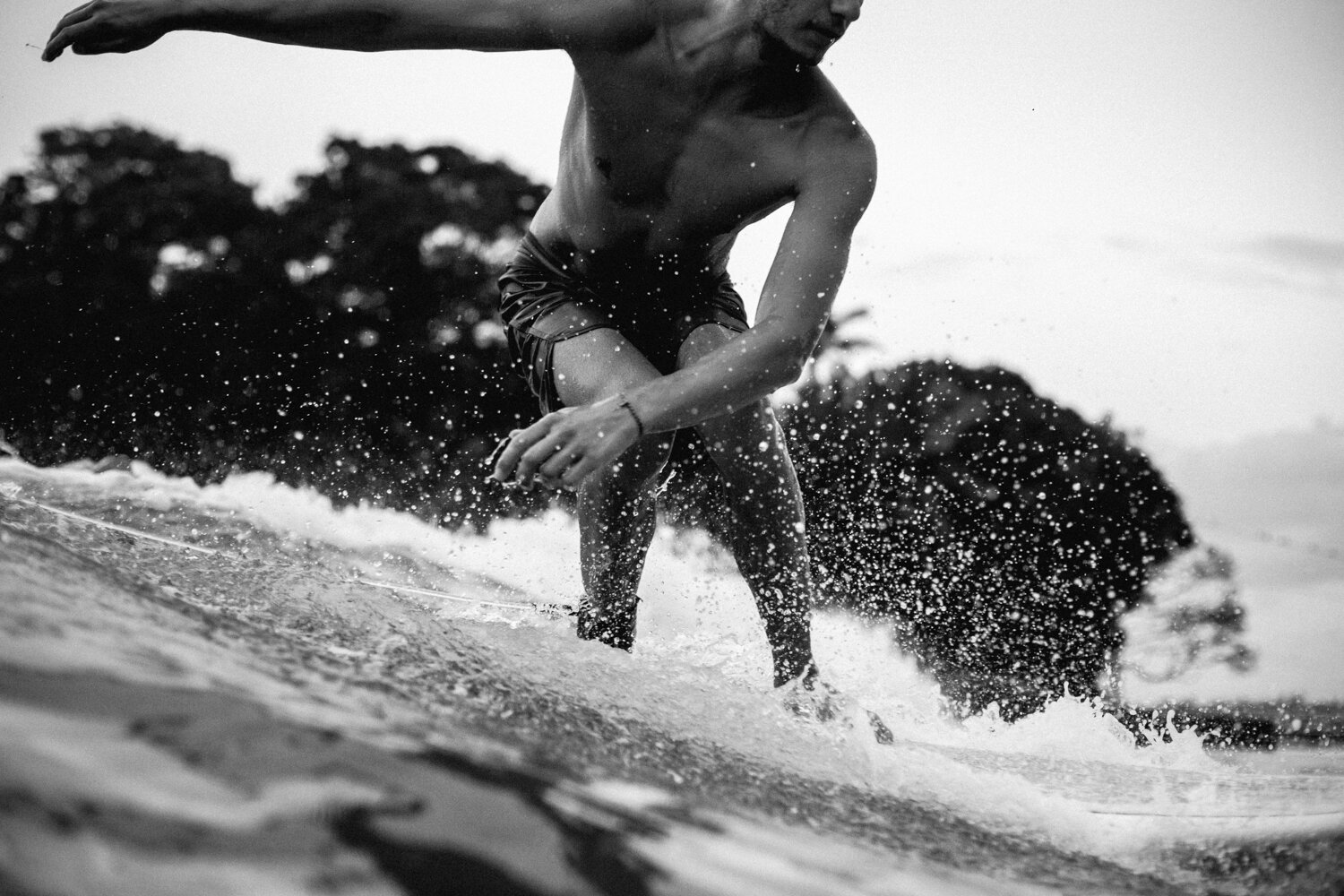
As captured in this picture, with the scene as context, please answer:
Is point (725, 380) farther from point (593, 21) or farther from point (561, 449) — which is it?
point (593, 21)

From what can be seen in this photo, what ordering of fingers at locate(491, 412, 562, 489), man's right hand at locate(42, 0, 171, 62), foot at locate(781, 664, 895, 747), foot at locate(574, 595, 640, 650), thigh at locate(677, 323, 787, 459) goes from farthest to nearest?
foot at locate(574, 595, 640, 650) < thigh at locate(677, 323, 787, 459) < foot at locate(781, 664, 895, 747) < man's right hand at locate(42, 0, 171, 62) < fingers at locate(491, 412, 562, 489)

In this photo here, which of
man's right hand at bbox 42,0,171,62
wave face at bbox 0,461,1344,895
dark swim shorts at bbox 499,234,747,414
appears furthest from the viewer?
dark swim shorts at bbox 499,234,747,414

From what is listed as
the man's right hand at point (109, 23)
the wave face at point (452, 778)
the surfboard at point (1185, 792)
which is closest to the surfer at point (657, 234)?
the man's right hand at point (109, 23)

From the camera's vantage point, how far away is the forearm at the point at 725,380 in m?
2.15

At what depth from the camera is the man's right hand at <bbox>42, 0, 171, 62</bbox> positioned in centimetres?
226

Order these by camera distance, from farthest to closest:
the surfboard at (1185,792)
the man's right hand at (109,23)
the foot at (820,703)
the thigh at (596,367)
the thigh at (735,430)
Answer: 1. the thigh at (735,430)
2. the thigh at (596,367)
3. the foot at (820,703)
4. the man's right hand at (109,23)
5. the surfboard at (1185,792)

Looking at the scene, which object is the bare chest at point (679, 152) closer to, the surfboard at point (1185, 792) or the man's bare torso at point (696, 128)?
the man's bare torso at point (696, 128)

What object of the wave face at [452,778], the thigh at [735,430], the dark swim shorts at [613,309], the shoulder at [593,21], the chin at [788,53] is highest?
the chin at [788,53]

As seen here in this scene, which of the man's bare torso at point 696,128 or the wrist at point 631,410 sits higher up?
the man's bare torso at point 696,128

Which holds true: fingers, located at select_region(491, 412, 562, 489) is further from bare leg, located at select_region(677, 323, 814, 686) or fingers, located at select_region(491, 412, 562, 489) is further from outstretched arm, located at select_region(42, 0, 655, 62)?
outstretched arm, located at select_region(42, 0, 655, 62)

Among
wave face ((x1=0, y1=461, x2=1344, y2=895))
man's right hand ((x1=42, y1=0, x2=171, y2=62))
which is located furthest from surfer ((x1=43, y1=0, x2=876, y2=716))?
wave face ((x1=0, y1=461, x2=1344, y2=895))

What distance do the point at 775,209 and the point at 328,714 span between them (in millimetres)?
2142

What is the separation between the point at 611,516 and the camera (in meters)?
3.31

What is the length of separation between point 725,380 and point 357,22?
118 centimetres
